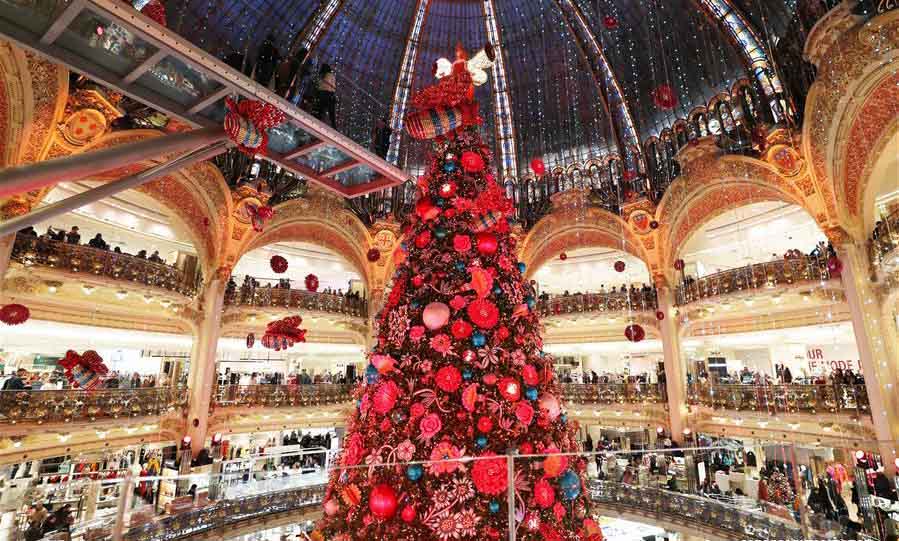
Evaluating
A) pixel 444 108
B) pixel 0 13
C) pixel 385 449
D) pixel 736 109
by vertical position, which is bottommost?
pixel 385 449

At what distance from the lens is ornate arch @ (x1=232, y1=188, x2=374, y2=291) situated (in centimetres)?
1721

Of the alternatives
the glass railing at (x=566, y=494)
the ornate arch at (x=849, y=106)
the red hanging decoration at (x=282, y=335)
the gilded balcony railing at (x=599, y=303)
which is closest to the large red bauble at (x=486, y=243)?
the glass railing at (x=566, y=494)

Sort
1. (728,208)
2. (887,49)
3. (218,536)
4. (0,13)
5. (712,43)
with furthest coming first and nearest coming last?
(728,208)
(712,43)
(218,536)
(887,49)
(0,13)

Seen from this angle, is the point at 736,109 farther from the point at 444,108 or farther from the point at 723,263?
the point at 444,108

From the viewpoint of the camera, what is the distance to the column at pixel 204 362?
15.4 meters

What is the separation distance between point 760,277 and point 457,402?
14517 millimetres

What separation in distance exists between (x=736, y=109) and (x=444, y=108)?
1408 cm

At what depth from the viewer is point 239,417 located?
Answer: 16.9 meters

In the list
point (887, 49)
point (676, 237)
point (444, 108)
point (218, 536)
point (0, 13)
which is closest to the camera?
point (0, 13)

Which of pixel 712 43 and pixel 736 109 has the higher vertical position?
pixel 712 43

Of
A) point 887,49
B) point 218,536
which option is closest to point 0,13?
point 218,536

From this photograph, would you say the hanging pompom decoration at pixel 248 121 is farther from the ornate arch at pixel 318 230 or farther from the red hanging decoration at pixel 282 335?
the ornate arch at pixel 318 230

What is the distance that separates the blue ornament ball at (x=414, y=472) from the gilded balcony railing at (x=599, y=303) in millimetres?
16366

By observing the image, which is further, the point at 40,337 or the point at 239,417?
the point at 239,417
